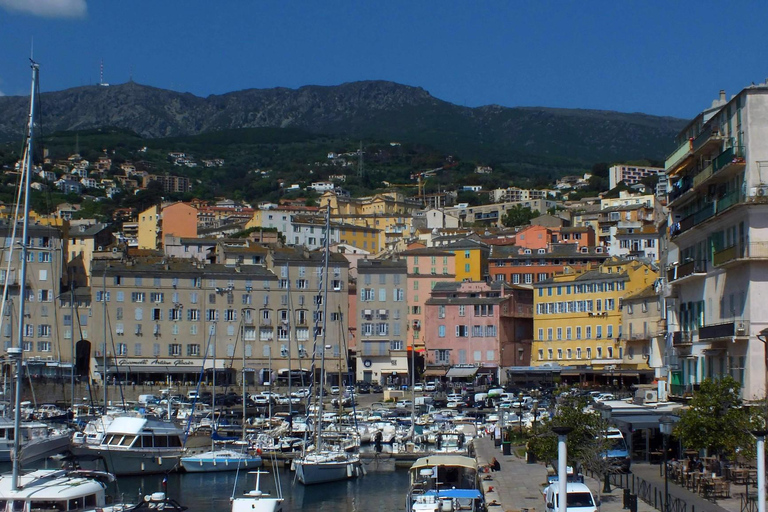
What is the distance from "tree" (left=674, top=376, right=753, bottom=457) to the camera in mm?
29562

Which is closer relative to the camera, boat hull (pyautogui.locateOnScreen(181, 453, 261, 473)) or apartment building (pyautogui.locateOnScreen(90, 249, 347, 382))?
boat hull (pyautogui.locateOnScreen(181, 453, 261, 473))

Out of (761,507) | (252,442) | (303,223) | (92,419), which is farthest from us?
(303,223)

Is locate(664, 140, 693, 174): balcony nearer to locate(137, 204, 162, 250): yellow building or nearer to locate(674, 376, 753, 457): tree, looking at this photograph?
locate(674, 376, 753, 457): tree

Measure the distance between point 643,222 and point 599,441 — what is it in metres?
99.6

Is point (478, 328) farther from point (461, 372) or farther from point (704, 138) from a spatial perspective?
point (704, 138)

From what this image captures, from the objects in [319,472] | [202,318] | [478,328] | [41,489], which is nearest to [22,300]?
[41,489]

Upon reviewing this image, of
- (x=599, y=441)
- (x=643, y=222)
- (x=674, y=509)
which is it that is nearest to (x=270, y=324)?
(x=643, y=222)

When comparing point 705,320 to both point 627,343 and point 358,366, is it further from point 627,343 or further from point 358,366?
point 358,366

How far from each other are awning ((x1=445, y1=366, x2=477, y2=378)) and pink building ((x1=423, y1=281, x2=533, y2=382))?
1.93ft

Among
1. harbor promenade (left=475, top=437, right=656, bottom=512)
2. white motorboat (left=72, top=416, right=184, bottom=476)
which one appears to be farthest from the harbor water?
harbor promenade (left=475, top=437, right=656, bottom=512)

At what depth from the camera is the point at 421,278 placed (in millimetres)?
107938

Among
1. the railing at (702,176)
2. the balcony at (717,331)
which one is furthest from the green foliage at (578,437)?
the railing at (702,176)

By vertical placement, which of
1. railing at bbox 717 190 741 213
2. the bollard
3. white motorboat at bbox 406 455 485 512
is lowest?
white motorboat at bbox 406 455 485 512

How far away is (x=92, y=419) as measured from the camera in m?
70.3
